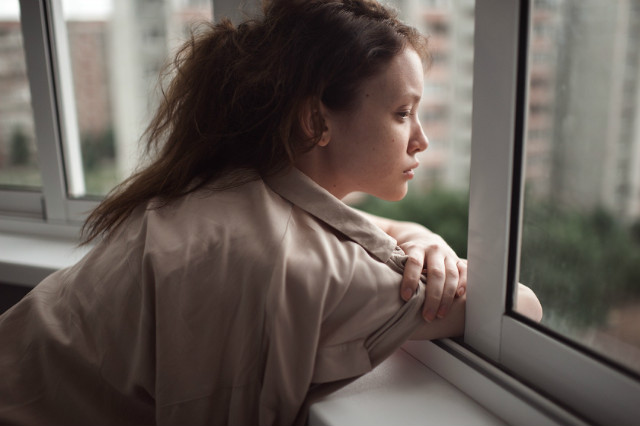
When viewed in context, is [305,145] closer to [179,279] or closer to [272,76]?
[272,76]

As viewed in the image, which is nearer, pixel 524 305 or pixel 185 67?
pixel 524 305

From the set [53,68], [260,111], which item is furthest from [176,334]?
[53,68]

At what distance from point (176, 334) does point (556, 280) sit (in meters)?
0.49

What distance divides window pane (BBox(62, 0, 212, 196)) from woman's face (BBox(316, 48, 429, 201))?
75 centimetres

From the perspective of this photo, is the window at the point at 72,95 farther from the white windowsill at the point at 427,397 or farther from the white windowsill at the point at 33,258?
the white windowsill at the point at 427,397

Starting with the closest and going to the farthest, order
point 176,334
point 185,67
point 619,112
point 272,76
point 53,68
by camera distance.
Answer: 1. point 619,112
2. point 176,334
3. point 272,76
4. point 185,67
5. point 53,68

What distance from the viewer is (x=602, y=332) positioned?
616 millimetres

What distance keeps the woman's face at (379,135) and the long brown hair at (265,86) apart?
0.07ft

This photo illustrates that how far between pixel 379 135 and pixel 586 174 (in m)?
0.33

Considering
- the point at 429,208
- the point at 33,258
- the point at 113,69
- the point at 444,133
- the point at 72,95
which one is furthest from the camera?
the point at 444,133

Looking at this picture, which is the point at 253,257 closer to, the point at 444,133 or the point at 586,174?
the point at 586,174

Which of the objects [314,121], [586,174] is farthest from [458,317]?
[314,121]

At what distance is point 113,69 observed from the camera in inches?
65.8

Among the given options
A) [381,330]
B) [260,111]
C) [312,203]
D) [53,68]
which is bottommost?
[381,330]
